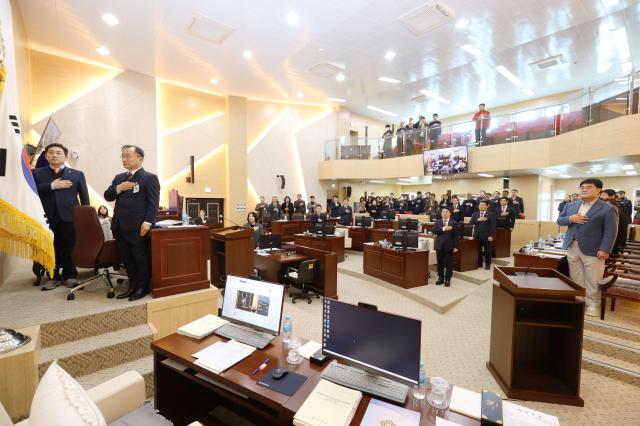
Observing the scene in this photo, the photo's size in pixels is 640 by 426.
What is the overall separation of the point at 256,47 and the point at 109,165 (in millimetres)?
5511

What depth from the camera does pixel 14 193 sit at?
2195mm

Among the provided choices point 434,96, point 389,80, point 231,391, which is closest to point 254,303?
point 231,391

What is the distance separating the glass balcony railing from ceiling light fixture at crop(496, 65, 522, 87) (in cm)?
160

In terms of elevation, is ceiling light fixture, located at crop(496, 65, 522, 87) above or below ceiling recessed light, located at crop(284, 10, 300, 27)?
above

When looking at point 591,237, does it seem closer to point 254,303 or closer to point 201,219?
point 254,303

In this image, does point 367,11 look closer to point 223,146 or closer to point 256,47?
point 256,47

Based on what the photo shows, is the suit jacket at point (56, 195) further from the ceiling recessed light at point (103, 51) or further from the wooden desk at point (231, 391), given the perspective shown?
the ceiling recessed light at point (103, 51)

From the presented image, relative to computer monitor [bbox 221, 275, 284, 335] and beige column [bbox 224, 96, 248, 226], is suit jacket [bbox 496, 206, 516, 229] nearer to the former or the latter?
computer monitor [bbox 221, 275, 284, 335]

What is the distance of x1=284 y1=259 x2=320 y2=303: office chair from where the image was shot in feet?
17.3

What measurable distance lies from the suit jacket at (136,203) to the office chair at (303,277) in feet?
8.68

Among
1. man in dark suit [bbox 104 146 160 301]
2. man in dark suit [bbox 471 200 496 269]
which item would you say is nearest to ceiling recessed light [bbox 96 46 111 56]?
man in dark suit [bbox 104 146 160 301]

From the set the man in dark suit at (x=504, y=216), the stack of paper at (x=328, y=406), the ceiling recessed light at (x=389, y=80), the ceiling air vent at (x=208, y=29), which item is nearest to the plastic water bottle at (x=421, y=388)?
the stack of paper at (x=328, y=406)

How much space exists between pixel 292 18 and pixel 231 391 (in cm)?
Answer: 764

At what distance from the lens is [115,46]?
7.80 metres
